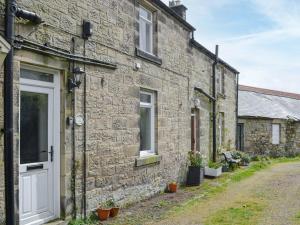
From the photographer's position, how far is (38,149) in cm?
662

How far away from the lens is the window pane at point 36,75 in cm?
630

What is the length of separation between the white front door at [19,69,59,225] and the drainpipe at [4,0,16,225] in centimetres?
60

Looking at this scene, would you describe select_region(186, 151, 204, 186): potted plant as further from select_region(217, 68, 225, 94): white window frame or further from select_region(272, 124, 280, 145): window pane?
select_region(272, 124, 280, 145): window pane

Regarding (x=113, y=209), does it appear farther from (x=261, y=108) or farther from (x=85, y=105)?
(x=261, y=108)

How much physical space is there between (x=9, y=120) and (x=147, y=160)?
188 inches

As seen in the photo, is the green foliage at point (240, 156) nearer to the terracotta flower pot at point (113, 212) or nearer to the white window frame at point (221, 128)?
the white window frame at point (221, 128)

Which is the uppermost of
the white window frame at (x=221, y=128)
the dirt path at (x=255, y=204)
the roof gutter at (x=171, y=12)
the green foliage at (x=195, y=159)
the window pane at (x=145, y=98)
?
the roof gutter at (x=171, y=12)

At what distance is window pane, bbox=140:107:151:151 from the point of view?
10171 millimetres

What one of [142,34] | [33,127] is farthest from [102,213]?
[142,34]

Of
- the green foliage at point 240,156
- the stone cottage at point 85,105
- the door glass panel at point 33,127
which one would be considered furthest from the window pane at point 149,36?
the green foliage at point 240,156

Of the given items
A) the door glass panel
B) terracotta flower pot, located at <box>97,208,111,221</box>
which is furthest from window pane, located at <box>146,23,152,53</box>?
terracotta flower pot, located at <box>97,208,111,221</box>

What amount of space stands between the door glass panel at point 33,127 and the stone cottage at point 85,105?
0.02 m

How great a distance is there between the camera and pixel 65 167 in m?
6.91

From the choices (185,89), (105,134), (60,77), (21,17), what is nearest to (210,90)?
(185,89)
